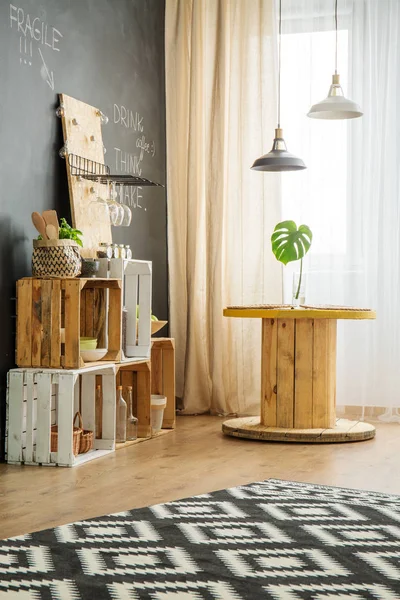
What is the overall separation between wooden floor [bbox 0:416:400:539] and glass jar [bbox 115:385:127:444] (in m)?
0.10

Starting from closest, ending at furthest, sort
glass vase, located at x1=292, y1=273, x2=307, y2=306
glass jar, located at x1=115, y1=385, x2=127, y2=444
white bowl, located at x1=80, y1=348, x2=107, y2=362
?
white bowl, located at x1=80, y1=348, x2=107, y2=362 → glass jar, located at x1=115, y1=385, x2=127, y2=444 → glass vase, located at x1=292, y1=273, x2=307, y2=306

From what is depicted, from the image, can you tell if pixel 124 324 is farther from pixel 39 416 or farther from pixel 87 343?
pixel 39 416

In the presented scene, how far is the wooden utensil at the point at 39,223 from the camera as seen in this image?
3773mm

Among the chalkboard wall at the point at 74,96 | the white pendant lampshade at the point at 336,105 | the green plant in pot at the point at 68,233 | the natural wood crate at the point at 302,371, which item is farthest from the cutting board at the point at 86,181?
the white pendant lampshade at the point at 336,105

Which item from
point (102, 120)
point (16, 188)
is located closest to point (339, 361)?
point (102, 120)

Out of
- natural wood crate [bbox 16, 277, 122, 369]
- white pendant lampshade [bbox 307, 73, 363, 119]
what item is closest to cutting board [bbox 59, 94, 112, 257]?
natural wood crate [bbox 16, 277, 122, 369]

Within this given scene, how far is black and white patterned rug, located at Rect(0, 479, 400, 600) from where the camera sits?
1.97 meters

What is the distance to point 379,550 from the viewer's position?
231 centimetres

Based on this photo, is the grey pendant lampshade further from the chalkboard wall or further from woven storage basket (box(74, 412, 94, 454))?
woven storage basket (box(74, 412, 94, 454))

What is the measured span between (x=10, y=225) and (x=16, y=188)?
177mm

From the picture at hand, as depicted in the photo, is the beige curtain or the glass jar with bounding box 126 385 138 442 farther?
the beige curtain

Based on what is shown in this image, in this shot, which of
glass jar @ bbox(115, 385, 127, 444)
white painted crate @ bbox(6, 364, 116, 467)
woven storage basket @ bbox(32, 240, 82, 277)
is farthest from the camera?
glass jar @ bbox(115, 385, 127, 444)

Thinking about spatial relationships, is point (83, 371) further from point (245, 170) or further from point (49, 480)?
point (245, 170)

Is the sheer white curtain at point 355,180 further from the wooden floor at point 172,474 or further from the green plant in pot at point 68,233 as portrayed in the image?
the green plant in pot at point 68,233
